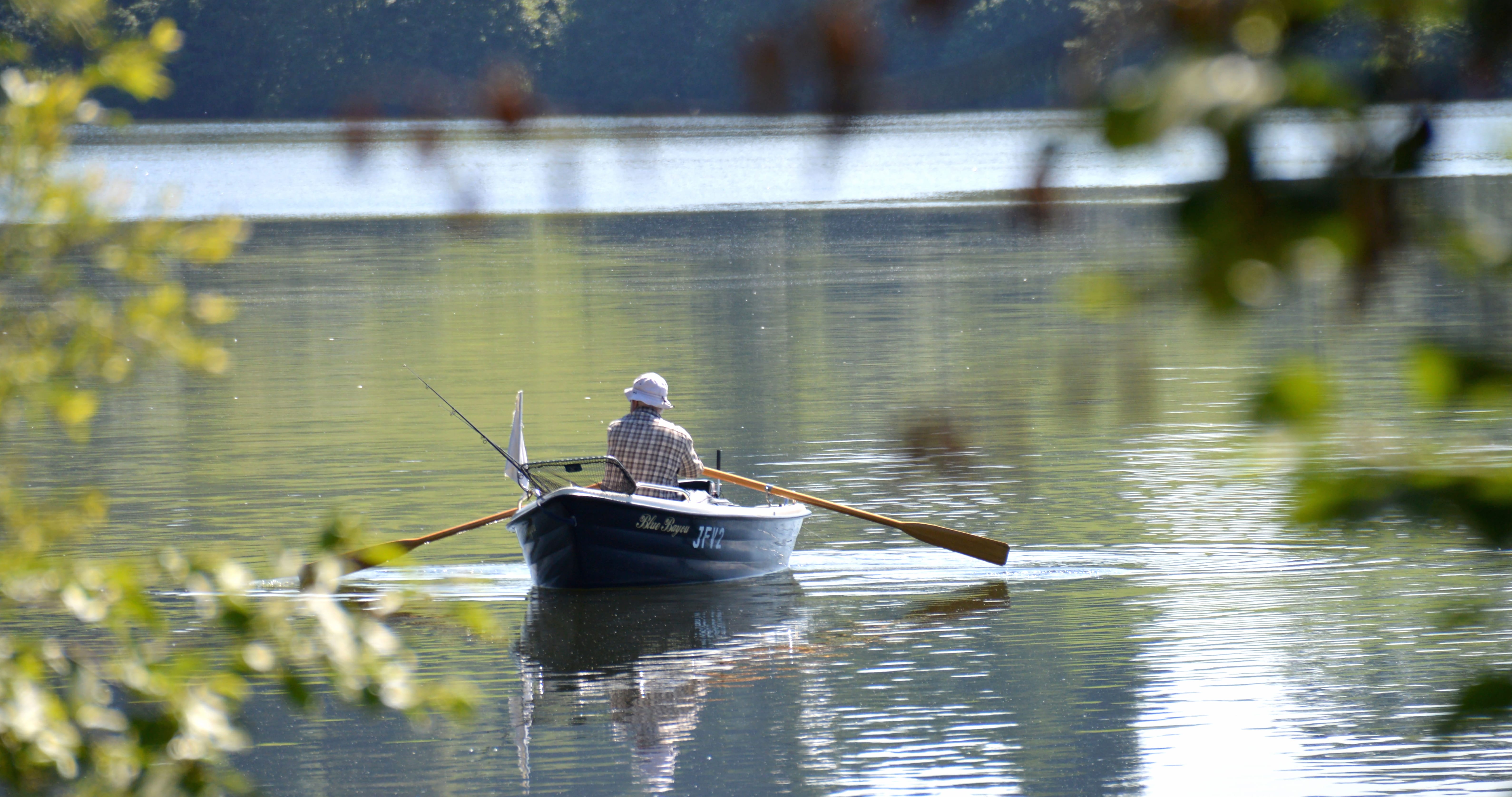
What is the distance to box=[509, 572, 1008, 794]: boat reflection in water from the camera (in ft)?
35.8

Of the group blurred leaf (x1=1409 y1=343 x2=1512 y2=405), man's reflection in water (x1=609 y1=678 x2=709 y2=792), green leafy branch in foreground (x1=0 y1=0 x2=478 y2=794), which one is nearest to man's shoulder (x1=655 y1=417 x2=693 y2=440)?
man's reflection in water (x1=609 y1=678 x2=709 y2=792)

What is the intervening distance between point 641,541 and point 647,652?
154cm

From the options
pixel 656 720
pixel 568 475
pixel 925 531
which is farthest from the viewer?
pixel 568 475

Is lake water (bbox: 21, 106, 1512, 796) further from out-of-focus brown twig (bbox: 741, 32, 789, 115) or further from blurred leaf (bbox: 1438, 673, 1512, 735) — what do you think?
out-of-focus brown twig (bbox: 741, 32, 789, 115)

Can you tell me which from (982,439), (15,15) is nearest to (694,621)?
(982,439)

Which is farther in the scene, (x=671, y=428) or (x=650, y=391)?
(x=671, y=428)

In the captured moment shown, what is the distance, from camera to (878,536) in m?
16.9

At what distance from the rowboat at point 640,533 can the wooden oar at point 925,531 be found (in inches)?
11.1

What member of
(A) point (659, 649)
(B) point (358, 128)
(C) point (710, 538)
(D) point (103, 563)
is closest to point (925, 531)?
(C) point (710, 538)

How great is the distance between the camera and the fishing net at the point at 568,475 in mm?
13359

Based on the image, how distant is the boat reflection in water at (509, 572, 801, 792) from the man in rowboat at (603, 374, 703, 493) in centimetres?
98

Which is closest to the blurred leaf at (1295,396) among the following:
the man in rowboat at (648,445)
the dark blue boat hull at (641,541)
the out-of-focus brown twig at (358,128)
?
the out-of-focus brown twig at (358,128)

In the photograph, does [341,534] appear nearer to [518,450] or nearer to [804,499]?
[518,450]

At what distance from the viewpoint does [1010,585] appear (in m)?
14.5
